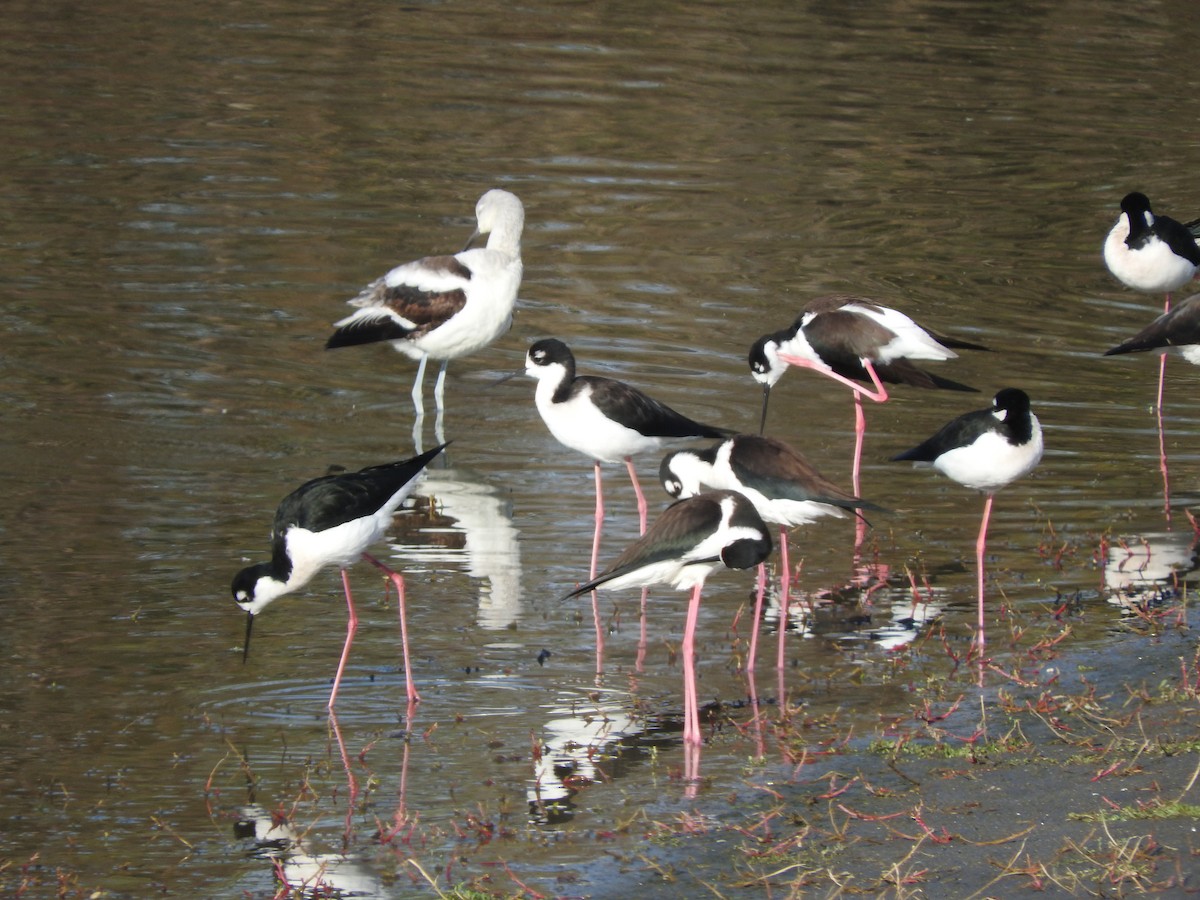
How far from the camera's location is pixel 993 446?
7.77m

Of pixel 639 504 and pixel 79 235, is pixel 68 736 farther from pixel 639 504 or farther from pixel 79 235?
pixel 79 235

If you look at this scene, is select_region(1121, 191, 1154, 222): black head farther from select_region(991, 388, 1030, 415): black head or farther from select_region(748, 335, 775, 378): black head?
select_region(991, 388, 1030, 415): black head

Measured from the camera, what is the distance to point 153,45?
822 inches

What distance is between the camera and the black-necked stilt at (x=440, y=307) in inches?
431

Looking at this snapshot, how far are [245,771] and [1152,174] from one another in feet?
45.0

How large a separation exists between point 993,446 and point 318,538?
9.41ft

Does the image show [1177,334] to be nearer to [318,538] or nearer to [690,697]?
[690,697]

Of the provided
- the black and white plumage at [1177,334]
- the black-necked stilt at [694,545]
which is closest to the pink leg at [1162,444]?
the black and white plumage at [1177,334]

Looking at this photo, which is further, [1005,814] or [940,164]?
[940,164]

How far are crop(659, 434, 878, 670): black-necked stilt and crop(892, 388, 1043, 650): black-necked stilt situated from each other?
594mm


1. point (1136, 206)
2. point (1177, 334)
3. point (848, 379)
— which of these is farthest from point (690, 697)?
point (1136, 206)

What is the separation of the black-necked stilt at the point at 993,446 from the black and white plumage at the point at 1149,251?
4532 millimetres

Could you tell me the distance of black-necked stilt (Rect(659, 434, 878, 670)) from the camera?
748cm

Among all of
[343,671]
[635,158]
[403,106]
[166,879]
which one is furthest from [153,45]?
[166,879]
